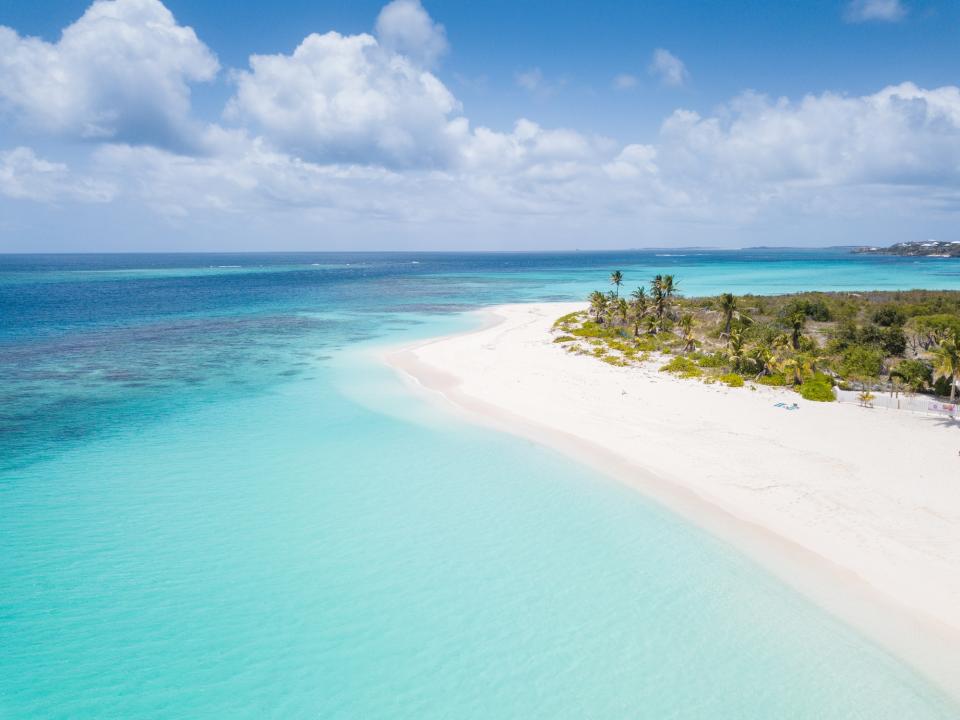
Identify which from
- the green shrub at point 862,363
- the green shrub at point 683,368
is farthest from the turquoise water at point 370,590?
the green shrub at point 862,363

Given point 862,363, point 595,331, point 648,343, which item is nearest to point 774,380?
point 862,363

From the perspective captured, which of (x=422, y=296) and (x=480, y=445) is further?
(x=422, y=296)

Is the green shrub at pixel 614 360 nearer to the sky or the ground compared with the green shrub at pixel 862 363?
nearer to the ground

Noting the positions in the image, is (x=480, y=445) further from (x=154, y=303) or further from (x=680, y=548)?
(x=154, y=303)

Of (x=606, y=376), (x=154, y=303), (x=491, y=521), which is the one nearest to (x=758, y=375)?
(x=606, y=376)

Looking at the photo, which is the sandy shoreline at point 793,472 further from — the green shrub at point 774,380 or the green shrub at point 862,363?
the green shrub at point 862,363

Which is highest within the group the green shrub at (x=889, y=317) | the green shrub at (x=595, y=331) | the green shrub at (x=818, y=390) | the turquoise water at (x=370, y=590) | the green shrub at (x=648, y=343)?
the green shrub at (x=889, y=317)

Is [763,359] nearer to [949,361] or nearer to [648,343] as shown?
[949,361]
